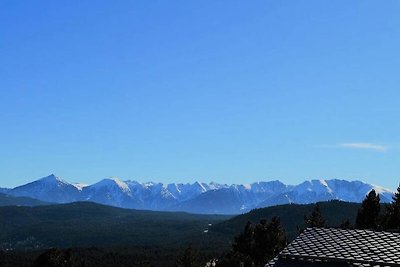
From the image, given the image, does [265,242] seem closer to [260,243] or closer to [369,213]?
[260,243]

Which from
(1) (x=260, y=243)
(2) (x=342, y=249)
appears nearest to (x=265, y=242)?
(1) (x=260, y=243)

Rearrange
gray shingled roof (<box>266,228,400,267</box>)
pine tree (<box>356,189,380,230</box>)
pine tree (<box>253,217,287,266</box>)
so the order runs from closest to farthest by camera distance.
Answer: gray shingled roof (<box>266,228,400,267</box>) < pine tree (<box>253,217,287,266</box>) < pine tree (<box>356,189,380,230</box>)

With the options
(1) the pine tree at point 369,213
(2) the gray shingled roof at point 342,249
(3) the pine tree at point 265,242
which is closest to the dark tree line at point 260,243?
(3) the pine tree at point 265,242

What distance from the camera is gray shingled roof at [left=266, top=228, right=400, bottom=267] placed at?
21047mm

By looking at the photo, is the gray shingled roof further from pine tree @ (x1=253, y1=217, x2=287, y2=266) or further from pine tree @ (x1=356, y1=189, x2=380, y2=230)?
pine tree @ (x1=356, y1=189, x2=380, y2=230)

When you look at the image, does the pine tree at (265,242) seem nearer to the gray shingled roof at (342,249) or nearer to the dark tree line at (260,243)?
the dark tree line at (260,243)

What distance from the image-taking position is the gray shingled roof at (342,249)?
21047 mm

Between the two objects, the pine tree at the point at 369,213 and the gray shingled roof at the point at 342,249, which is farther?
the pine tree at the point at 369,213

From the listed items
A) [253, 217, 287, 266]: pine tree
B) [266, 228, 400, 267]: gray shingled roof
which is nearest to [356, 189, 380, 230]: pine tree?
[253, 217, 287, 266]: pine tree

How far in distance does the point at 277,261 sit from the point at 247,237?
58.2 metres

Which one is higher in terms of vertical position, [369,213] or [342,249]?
[369,213]

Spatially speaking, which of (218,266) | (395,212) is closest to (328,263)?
(218,266)

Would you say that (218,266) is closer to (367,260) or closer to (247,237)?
(247,237)

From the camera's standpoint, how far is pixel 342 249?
22.1 m
